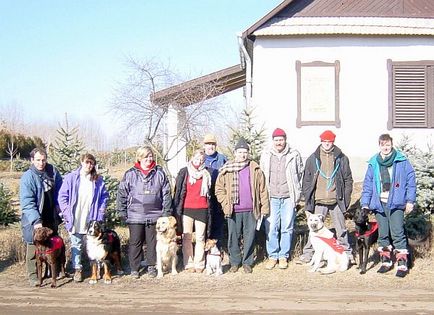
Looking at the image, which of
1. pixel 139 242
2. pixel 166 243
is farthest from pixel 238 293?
pixel 139 242

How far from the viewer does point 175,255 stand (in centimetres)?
878

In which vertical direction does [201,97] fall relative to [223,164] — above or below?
above

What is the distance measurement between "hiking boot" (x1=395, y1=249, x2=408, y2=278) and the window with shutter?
23.7 feet

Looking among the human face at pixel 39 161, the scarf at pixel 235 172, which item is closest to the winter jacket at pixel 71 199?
the human face at pixel 39 161

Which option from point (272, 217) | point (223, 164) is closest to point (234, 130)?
point (223, 164)

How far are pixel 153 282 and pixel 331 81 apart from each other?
28.7 feet

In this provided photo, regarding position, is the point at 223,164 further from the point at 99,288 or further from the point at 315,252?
the point at 99,288

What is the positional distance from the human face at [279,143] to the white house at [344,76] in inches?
239

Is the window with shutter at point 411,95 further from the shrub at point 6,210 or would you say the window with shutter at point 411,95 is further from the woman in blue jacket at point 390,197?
the shrub at point 6,210

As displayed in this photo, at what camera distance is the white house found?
15070 millimetres

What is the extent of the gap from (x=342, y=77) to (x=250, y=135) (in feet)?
16.8

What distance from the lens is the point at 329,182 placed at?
8.88 m

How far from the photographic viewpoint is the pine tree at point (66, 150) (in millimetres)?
11062

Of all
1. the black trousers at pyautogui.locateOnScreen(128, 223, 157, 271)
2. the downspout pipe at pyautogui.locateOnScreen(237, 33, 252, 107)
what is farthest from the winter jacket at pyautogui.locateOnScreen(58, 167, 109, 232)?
the downspout pipe at pyautogui.locateOnScreen(237, 33, 252, 107)
